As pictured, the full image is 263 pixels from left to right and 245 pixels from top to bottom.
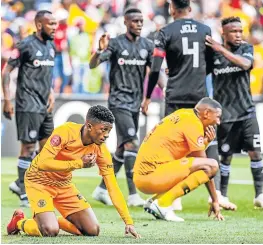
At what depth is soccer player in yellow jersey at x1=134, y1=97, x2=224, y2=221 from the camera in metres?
10.1

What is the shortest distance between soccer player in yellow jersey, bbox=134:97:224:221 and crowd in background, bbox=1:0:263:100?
10736mm

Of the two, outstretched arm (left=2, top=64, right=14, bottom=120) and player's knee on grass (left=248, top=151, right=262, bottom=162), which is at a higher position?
outstretched arm (left=2, top=64, right=14, bottom=120)

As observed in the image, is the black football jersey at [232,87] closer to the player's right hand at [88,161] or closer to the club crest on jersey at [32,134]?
the club crest on jersey at [32,134]

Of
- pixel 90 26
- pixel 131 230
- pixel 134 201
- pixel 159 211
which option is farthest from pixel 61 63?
pixel 131 230

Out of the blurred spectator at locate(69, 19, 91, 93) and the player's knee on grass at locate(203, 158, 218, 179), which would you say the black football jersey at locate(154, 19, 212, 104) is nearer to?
the player's knee on grass at locate(203, 158, 218, 179)

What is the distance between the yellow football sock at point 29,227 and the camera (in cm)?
900

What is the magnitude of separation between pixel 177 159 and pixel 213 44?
1.63 m

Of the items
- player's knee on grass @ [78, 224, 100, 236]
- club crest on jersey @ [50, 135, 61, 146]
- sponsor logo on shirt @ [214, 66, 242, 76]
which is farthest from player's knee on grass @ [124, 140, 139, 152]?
club crest on jersey @ [50, 135, 61, 146]

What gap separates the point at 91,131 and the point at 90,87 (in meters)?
13.6

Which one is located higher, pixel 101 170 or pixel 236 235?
pixel 101 170

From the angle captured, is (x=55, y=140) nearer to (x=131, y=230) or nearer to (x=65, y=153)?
(x=65, y=153)

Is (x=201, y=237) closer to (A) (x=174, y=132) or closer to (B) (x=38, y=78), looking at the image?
(A) (x=174, y=132)

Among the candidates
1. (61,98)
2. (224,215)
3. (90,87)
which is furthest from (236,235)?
(90,87)

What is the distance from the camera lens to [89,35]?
75.2 feet
